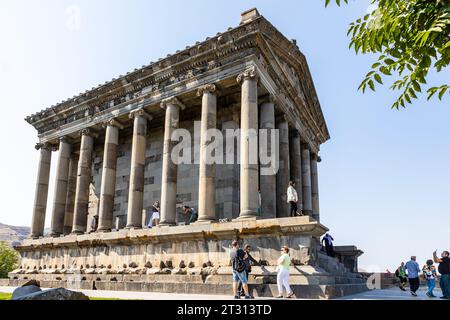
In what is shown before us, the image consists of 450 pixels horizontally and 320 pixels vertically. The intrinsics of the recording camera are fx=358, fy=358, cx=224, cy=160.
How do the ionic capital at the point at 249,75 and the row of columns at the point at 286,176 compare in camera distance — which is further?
the row of columns at the point at 286,176

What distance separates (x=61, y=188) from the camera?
21.7 meters

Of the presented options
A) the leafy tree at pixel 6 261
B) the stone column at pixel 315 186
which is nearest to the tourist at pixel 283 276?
the stone column at pixel 315 186

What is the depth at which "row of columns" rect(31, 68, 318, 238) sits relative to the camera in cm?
1459

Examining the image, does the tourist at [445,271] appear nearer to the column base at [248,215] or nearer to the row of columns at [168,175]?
the column base at [248,215]

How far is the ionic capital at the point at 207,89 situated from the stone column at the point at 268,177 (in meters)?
2.54

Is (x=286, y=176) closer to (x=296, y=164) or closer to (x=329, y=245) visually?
(x=296, y=164)

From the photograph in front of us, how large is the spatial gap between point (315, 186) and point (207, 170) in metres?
11.2

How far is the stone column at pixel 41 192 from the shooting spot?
2166 cm

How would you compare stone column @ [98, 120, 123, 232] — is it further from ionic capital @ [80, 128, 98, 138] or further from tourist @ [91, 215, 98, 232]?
tourist @ [91, 215, 98, 232]

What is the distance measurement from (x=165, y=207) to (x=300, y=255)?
21.6 ft

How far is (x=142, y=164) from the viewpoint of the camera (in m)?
18.2

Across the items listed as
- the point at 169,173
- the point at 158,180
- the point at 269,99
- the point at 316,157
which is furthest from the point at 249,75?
the point at 316,157
